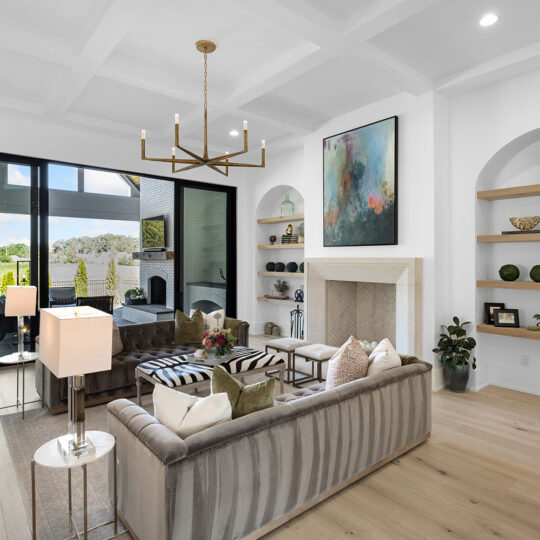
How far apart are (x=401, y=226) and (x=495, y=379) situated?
1903 millimetres

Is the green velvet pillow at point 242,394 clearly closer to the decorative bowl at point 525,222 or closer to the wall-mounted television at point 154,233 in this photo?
the decorative bowl at point 525,222

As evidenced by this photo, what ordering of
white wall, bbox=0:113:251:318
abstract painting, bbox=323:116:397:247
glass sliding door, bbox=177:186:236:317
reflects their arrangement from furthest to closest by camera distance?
glass sliding door, bbox=177:186:236:317 → white wall, bbox=0:113:251:318 → abstract painting, bbox=323:116:397:247

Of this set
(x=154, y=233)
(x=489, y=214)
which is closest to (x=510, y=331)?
(x=489, y=214)

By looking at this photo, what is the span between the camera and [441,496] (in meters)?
2.26

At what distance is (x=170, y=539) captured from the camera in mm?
1570

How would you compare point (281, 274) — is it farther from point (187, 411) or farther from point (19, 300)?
point (187, 411)

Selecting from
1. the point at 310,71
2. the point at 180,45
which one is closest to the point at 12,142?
the point at 180,45

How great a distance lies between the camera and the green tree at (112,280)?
7.83 meters

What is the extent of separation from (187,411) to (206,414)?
0.35ft

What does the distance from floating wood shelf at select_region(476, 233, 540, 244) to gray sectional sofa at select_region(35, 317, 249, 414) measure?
2.73 metres

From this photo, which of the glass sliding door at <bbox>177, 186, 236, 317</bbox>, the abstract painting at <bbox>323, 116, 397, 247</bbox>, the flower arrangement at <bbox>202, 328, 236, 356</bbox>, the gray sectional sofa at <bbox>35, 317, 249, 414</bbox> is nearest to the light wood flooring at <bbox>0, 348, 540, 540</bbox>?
the gray sectional sofa at <bbox>35, 317, 249, 414</bbox>

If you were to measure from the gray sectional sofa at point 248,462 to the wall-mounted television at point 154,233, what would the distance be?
4993 mm

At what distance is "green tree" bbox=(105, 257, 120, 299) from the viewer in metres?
7.83

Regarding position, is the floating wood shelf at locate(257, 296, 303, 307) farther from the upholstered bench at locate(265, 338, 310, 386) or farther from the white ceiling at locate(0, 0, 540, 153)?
the white ceiling at locate(0, 0, 540, 153)
